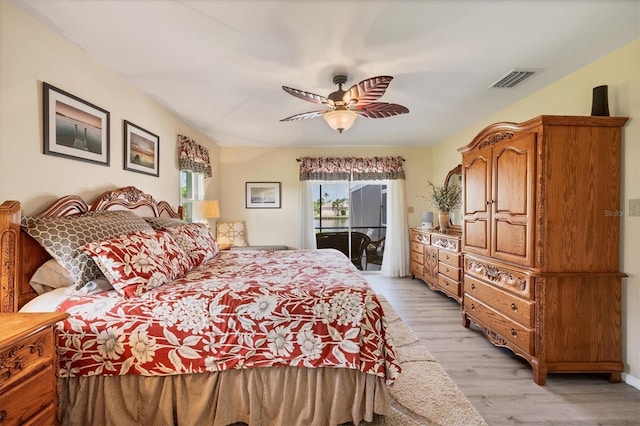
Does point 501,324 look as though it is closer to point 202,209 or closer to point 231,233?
point 202,209

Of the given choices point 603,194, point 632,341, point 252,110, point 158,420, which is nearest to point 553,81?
point 603,194

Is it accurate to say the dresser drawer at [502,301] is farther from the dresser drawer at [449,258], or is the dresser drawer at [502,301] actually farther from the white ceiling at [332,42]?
the white ceiling at [332,42]

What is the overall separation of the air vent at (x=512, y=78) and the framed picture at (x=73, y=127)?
3.48 metres

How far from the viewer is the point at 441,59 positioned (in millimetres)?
2305

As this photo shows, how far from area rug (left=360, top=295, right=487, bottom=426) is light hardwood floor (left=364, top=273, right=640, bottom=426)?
87mm

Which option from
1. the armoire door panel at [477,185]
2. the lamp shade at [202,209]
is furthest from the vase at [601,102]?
the lamp shade at [202,209]

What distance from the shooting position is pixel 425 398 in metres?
1.92

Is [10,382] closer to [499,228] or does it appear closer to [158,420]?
[158,420]

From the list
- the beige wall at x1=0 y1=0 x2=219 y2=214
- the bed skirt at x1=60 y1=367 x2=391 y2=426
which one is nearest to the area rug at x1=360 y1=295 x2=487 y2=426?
the bed skirt at x1=60 y1=367 x2=391 y2=426

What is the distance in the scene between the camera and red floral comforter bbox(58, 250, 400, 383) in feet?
5.11

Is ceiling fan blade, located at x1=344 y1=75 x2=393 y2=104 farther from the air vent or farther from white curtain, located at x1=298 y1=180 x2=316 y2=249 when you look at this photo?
white curtain, located at x1=298 y1=180 x2=316 y2=249

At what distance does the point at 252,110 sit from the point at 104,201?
1802mm

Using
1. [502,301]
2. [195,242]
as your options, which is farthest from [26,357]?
[502,301]

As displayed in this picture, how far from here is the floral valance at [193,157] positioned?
12.3 feet
